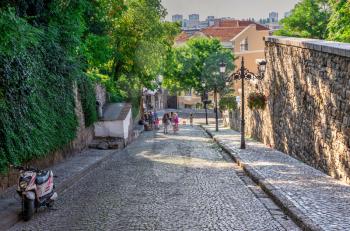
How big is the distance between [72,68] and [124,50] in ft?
65.4

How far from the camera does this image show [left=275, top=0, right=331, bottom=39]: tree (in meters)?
58.8

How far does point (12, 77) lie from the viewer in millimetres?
13852

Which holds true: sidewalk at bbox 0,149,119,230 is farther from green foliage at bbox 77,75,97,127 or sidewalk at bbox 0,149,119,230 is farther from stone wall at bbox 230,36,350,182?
stone wall at bbox 230,36,350,182

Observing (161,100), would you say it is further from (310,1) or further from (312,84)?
(312,84)

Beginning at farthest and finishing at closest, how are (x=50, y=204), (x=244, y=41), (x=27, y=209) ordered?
1. (x=244, y=41)
2. (x=50, y=204)
3. (x=27, y=209)

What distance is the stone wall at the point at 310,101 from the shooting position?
532 inches

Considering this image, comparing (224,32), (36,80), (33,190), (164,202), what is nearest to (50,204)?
(33,190)

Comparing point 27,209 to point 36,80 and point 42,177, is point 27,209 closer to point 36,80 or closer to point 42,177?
point 42,177

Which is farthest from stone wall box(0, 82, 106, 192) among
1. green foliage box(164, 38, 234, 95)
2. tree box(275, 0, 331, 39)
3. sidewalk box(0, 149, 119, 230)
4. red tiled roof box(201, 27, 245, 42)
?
red tiled roof box(201, 27, 245, 42)

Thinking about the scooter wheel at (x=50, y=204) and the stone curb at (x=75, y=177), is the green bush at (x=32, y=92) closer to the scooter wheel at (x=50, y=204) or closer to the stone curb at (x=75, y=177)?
the stone curb at (x=75, y=177)

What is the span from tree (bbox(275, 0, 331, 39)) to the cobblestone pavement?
43.3 meters

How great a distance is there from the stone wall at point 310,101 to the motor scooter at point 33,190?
6.80 m

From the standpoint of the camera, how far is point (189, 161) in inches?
807

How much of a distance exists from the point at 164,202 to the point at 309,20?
51.3 metres
